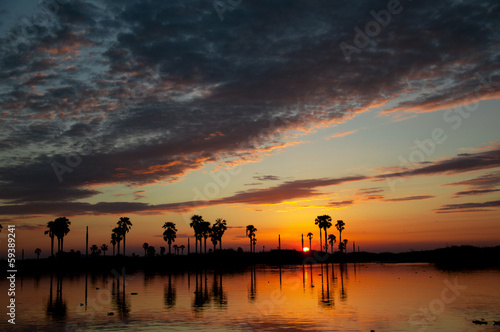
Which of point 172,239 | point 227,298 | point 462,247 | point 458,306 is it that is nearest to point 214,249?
point 172,239

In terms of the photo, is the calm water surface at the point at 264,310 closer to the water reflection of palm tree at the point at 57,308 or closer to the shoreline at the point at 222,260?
the water reflection of palm tree at the point at 57,308

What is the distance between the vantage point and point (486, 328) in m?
25.0

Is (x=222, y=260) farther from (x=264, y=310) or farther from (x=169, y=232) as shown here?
(x=264, y=310)

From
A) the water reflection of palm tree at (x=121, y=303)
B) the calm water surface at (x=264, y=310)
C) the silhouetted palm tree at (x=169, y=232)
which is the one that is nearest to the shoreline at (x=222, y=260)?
the silhouetted palm tree at (x=169, y=232)

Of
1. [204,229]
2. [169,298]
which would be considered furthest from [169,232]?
[169,298]

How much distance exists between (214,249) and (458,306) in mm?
120359

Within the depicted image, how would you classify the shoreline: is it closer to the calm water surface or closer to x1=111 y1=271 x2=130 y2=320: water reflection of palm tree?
x1=111 y1=271 x2=130 y2=320: water reflection of palm tree

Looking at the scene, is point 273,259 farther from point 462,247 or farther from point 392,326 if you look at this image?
point 392,326

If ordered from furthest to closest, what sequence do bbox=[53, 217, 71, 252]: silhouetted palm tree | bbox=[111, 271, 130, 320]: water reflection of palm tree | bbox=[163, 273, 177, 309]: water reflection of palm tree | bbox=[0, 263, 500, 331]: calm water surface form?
bbox=[53, 217, 71, 252]: silhouetted palm tree → bbox=[163, 273, 177, 309]: water reflection of palm tree → bbox=[111, 271, 130, 320]: water reflection of palm tree → bbox=[0, 263, 500, 331]: calm water surface

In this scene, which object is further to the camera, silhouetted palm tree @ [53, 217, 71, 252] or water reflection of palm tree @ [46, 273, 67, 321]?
silhouetted palm tree @ [53, 217, 71, 252]

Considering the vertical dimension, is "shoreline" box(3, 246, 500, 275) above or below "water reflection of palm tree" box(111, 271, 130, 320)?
below

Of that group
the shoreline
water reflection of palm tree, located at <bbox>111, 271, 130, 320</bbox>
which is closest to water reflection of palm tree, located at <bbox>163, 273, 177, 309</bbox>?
water reflection of palm tree, located at <bbox>111, 271, 130, 320</bbox>

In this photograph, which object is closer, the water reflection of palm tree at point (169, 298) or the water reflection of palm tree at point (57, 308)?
the water reflection of palm tree at point (57, 308)

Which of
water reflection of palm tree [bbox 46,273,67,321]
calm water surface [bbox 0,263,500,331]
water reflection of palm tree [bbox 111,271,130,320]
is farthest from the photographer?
water reflection of palm tree [bbox 111,271,130,320]
